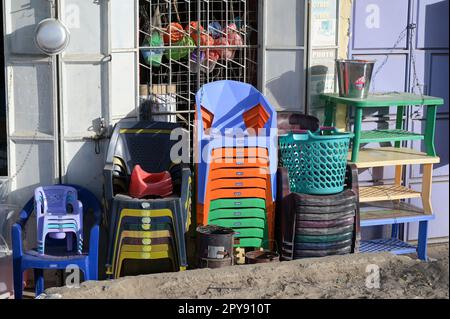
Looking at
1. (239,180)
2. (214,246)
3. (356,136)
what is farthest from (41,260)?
(356,136)

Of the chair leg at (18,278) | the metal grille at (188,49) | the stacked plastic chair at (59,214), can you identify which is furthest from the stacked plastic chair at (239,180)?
the chair leg at (18,278)

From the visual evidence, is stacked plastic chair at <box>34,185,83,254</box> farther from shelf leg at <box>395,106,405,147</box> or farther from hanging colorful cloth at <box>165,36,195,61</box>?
shelf leg at <box>395,106,405,147</box>

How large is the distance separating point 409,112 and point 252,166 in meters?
2.24

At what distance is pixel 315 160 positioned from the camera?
22.2 ft

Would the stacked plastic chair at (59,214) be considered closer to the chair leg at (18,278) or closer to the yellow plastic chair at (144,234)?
the chair leg at (18,278)

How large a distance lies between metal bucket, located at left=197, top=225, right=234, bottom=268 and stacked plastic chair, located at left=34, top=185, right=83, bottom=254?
100 centimetres

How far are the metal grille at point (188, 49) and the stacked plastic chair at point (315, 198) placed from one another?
1.17 m

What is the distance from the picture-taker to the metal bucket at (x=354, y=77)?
7.21 metres

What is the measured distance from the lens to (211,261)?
6512 mm

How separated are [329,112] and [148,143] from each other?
1.78 metres

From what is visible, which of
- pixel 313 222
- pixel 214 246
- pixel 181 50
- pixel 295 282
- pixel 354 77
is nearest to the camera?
pixel 295 282

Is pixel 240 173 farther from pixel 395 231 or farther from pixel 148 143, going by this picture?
pixel 395 231

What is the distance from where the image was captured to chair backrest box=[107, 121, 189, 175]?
23.0 feet
